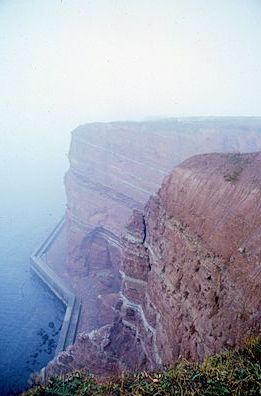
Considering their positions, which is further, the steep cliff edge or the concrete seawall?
the concrete seawall

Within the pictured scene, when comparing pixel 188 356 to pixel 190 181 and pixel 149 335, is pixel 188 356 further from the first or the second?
pixel 190 181

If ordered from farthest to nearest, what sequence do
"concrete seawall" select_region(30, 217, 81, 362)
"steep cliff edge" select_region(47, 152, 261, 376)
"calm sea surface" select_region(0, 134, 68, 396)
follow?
1. "concrete seawall" select_region(30, 217, 81, 362)
2. "calm sea surface" select_region(0, 134, 68, 396)
3. "steep cliff edge" select_region(47, 152, 261, 376)

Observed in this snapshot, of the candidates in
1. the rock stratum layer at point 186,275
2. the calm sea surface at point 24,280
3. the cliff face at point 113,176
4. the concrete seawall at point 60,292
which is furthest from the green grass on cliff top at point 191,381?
the cliff face at point 113,176

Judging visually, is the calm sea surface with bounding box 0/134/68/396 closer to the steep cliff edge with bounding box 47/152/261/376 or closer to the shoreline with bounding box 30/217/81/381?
the shoreline with bounding box 30/217/81/381

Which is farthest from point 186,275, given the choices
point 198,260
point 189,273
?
point 198,260

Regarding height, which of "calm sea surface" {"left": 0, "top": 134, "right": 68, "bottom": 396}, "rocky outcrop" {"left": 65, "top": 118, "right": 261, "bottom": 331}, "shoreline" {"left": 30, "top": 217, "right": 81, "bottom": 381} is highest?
"rocky outcrop" {"left": 65, "top": 118, "right": 261, "bottom": 331}

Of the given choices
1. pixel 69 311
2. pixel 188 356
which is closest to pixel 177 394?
pixel 188 356

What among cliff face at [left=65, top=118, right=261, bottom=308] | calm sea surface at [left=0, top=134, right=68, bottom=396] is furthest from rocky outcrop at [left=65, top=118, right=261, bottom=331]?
calm sea surface at [left=0, top=134, right=68, bottom=396]
